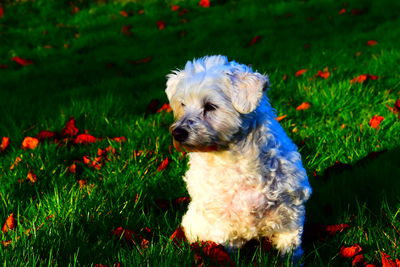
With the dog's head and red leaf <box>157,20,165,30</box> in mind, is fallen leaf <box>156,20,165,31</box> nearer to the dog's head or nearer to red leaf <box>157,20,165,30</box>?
red leaf <box>157,20,165,30</box>

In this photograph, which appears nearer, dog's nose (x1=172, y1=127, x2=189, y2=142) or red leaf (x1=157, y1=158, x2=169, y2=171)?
dog's nose (x1=172, y1=127, x2=189, y2=142)

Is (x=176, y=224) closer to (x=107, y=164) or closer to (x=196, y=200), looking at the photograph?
(x=196, y=200)

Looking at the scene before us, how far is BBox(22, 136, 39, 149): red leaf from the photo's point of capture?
4.75m

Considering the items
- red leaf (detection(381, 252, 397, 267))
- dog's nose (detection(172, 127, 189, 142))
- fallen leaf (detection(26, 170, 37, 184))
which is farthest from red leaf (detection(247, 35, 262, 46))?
red leaf (detection(381, 252, 397, 267))

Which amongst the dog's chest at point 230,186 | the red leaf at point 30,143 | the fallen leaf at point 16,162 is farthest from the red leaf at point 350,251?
the red leaf at point 30,143

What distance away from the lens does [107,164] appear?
14.4 ft

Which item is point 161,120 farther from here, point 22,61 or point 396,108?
point 22,61

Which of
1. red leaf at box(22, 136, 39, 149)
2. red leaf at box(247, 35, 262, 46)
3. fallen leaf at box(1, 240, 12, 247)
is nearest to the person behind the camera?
fallen leaf at box(1, 240, 12, 247)

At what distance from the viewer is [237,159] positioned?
3244 mm

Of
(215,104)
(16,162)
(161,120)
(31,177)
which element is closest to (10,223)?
(31,177)

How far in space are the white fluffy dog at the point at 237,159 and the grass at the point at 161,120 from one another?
22 centimetres

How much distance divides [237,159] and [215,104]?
37 cm

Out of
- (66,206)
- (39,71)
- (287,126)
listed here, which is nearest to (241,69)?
(66,206)

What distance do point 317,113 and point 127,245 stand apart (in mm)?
2825
